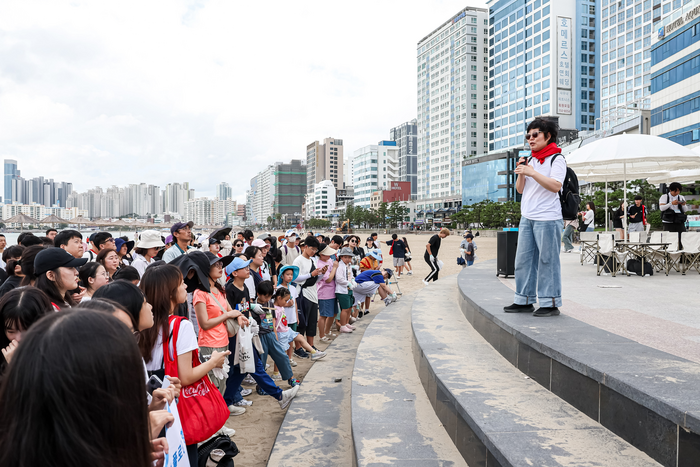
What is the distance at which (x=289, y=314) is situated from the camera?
5.61 meters

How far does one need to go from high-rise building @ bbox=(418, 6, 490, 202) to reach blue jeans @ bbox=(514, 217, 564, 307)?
99.2 metres

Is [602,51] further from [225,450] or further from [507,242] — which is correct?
[225,450]

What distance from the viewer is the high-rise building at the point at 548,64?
77.6m

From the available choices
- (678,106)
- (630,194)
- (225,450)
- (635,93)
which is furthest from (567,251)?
(635,93)

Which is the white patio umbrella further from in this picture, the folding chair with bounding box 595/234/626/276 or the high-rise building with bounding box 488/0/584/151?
the high-rise building with bounding box 488/0/584/151

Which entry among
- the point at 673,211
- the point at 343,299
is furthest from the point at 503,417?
the point at 673,211

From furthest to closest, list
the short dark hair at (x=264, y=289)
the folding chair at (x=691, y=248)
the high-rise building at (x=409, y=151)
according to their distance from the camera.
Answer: the high-rise building at (x=409, y=151)
the folding chair at (x=691, y=248)
the short dark hair at (x=264, y=289)

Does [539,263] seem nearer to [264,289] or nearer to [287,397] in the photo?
[287,397]

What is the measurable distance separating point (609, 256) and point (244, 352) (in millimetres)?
6725

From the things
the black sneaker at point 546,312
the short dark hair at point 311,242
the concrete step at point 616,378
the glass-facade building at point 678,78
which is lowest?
the concrete step at point 616,378

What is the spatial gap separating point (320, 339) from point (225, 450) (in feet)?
15.2

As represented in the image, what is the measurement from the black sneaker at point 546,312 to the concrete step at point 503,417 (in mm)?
524

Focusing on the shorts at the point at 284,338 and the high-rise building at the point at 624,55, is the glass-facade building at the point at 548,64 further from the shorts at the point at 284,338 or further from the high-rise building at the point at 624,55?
the shorts at the point at 284,338

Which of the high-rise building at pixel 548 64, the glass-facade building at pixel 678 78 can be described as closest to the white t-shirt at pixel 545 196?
the glass-facade building at pixel 678 78
